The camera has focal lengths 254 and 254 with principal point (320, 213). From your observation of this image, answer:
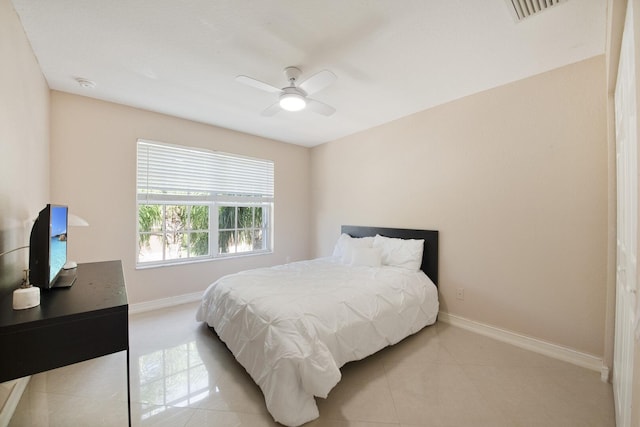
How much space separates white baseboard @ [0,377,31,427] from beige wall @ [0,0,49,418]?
2cm

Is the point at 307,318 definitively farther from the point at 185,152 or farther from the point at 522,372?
the point at 185,152

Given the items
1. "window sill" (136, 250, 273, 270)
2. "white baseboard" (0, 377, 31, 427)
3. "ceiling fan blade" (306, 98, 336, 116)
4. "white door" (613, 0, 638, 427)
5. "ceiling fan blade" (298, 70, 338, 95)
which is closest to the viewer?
"white door" (613, 0, 638, 427)

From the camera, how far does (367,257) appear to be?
9.95ft

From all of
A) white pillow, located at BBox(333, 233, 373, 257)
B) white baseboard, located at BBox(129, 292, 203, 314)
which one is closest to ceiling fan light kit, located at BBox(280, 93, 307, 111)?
white pillow, located at BBox(333, 233, 373, 257)

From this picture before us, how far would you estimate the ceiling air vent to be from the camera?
1465 mm

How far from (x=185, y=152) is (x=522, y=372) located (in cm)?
424

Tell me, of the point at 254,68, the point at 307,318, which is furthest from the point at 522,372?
the point at 254,68

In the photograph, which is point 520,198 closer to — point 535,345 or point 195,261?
point 535,345

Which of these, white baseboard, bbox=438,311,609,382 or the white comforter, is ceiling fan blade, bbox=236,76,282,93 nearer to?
the white comforter

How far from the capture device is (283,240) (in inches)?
175

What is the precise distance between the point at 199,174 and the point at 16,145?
193 cm

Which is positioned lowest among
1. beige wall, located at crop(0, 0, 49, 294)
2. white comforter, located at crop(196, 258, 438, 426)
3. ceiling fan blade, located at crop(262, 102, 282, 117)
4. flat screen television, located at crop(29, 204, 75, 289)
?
white comforter, located at crop(196, 258, 438, 426)

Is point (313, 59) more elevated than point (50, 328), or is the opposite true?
point (313, 59)

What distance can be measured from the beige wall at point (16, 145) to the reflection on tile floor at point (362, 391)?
1.32 feet
